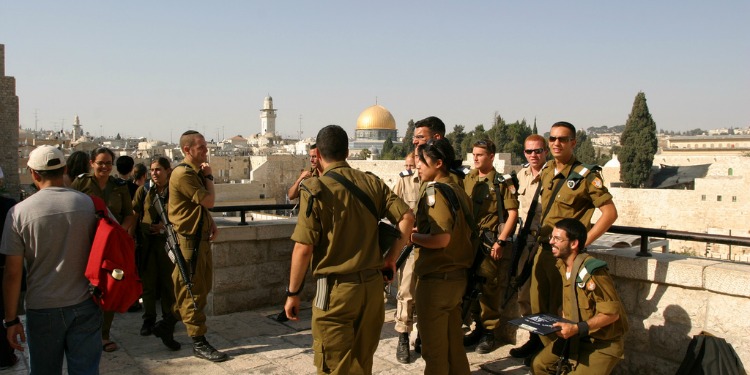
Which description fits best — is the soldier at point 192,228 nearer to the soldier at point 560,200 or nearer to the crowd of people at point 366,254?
the crowd of people at point 366,254

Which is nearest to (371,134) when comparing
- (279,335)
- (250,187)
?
(250,187)

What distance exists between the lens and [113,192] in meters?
4.94

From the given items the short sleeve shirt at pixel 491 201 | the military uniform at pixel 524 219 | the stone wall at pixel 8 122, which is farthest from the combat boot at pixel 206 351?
the stone wall at pixel 8 122

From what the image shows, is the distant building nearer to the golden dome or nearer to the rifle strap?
the golden dome

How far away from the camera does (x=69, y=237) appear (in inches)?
115

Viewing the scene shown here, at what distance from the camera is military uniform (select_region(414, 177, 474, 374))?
11.7 ft

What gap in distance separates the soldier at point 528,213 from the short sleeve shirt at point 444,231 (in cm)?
88

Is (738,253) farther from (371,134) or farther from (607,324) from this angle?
(371,134)

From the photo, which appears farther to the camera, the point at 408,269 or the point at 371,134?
the point at 371,134

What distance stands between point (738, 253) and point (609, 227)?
26.9m

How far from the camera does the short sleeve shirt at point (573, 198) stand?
152 inches

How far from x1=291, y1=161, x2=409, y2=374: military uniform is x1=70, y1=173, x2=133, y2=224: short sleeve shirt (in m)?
2.58

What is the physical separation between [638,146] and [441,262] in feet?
159

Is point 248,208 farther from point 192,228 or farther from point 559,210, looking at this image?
point 559,210
